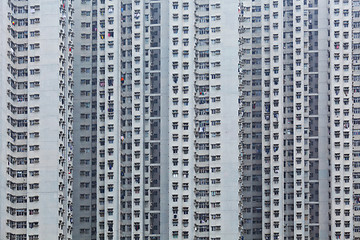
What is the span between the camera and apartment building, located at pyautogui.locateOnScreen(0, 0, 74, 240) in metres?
71.4

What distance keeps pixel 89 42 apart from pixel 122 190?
16.4m

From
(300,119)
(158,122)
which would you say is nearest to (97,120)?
(158,122)

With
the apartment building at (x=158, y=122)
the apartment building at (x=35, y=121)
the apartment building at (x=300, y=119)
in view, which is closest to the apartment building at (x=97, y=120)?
the apartment building at (x=158, y=122)

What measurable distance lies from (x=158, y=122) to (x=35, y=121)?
13.2 metres

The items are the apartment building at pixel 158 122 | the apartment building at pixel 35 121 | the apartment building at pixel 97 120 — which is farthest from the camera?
the apartment building at pixel 97 120

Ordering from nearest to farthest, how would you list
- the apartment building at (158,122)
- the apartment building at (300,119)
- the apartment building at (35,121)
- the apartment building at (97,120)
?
the apartment building at (35,121) → the apartment building at (158,122) → the apartment building at (97,120) → the apartment building at (300,119)

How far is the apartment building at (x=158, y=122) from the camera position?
7562 centimetres

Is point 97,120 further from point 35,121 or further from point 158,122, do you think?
point 35,121

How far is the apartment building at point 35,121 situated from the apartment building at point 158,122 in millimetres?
3763

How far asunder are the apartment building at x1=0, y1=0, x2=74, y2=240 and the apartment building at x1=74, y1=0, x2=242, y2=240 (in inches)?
148

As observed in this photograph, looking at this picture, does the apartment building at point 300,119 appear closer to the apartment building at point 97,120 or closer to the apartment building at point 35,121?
the apartment building at point 97,120

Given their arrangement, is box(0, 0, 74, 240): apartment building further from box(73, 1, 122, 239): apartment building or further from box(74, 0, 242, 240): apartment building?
box(74, 0, 242, 240): apartment building

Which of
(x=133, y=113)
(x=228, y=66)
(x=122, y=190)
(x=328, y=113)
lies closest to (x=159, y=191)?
(x=122, y=190)

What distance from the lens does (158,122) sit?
79375 millimetres
